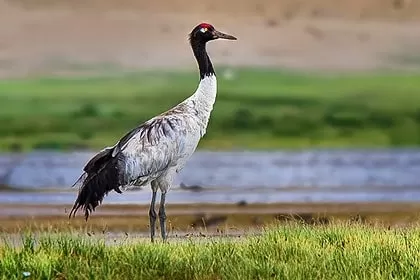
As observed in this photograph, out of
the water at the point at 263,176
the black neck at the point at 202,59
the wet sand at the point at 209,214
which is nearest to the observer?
the black neck at the point at 202,59

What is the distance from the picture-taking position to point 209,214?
21812mm

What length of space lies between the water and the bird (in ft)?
32.8

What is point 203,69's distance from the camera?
14859mm

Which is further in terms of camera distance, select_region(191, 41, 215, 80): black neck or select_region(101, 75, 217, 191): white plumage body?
select_region(191, 41, 215, 80): black neck

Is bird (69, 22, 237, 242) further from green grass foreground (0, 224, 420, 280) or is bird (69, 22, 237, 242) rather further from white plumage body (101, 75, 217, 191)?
green grass foreground (0, 224, 420, 280)

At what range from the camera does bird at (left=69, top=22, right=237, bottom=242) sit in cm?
1385

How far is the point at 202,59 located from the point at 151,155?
4.61 ft

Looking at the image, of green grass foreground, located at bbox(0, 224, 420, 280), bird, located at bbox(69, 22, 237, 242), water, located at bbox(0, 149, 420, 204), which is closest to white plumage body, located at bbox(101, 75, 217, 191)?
bird, located at bbox(69, 22, 237, 242)

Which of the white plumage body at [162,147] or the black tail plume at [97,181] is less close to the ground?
the white plumage body at [162,147]

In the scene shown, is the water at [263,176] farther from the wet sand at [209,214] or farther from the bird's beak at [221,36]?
the bird's beak at [221,36]

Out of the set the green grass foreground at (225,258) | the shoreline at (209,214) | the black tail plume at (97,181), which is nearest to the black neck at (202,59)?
the black tail plume at (97,181)

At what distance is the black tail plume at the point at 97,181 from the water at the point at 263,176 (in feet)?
33.9

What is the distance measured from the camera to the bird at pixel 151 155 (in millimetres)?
13852

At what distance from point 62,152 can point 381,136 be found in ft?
43.7
